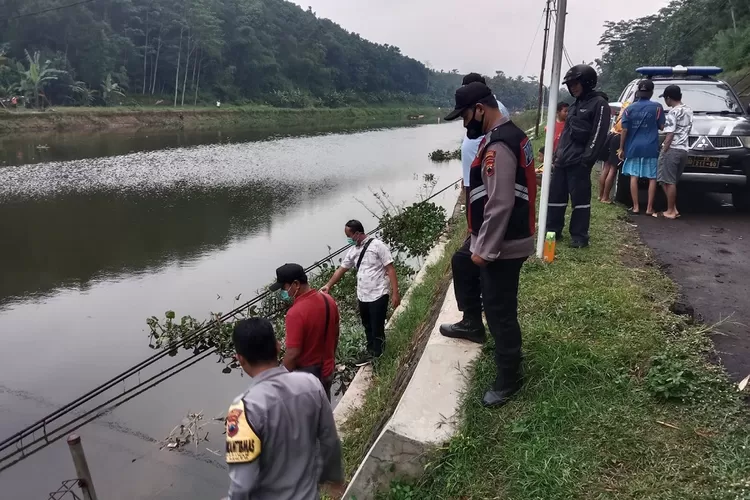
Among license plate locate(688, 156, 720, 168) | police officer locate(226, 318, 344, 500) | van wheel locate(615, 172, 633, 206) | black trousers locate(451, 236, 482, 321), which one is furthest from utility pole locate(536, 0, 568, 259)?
police officer locate(226, 318, 344, 500)

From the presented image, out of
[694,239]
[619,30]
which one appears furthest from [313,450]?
[619,30]

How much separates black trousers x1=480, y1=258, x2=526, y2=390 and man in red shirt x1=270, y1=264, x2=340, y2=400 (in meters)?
1.51

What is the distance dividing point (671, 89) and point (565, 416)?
200 inches

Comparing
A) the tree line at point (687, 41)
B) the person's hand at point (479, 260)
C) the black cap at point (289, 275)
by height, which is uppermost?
the tree line at point (687, 41)

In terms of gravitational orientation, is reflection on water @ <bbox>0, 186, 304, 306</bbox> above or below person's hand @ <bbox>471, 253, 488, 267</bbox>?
below

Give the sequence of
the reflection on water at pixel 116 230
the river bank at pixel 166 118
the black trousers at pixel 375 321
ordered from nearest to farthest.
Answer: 1. the black trousers at pixel 375 321
2. the reflection on water at pixel 116 230
3. the river bank at pixel 166 118

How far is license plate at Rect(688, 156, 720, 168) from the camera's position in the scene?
22.9 feet

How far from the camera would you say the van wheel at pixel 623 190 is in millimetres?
7828

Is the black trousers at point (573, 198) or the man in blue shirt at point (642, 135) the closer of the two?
the black trousers at point (573, 198)

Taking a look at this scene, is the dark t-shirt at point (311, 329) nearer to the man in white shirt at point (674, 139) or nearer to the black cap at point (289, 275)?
the black cap at point (289, 275)

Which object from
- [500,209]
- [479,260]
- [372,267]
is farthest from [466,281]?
[372,267]

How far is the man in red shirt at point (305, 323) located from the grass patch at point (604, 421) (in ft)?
4.19

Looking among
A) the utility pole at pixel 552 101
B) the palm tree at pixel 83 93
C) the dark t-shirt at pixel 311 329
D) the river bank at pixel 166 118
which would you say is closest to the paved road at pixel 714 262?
the utility pole at pixel 552 101

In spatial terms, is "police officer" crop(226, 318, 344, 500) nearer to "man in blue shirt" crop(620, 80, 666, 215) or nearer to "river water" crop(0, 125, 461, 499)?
"river water" crop(0, 125, 461, 499)
